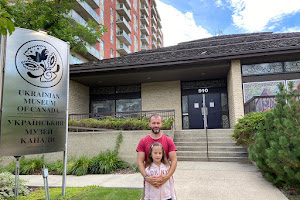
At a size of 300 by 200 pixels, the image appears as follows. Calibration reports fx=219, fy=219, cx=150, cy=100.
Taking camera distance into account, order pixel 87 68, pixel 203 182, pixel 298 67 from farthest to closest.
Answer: pixel 87 68
pixel 298 67
pixel 203 182

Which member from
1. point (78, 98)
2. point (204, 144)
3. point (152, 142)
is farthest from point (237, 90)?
point (78, 98)

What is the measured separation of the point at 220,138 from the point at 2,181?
25.7 ft

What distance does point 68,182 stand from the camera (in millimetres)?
5871

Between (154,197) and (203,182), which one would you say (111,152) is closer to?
(203,182)

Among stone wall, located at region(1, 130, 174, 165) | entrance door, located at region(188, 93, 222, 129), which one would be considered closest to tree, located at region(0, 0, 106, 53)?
stone wall, located at region(1, 130, 174, 165)

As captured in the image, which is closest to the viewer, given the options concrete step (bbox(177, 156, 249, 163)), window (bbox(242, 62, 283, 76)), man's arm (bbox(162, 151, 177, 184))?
man's arm (bbox(162, 151, 177, 184))

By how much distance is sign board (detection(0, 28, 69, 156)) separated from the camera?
12.4 feet

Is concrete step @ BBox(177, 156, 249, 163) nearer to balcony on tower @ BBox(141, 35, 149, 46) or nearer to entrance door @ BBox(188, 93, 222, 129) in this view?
entrance door @ BBox(188, 93, 222, 129)

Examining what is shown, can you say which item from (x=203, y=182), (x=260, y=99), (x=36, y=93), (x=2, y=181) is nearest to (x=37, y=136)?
(x=36, y=93)

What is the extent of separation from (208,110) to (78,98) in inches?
332

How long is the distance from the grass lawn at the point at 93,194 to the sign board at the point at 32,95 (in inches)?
38.6

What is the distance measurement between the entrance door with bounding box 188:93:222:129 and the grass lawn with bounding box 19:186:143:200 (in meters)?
9.63

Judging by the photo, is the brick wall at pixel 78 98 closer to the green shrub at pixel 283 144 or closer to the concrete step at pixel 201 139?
the concrete step at pixel 201 139

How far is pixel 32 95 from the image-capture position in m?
4.05
